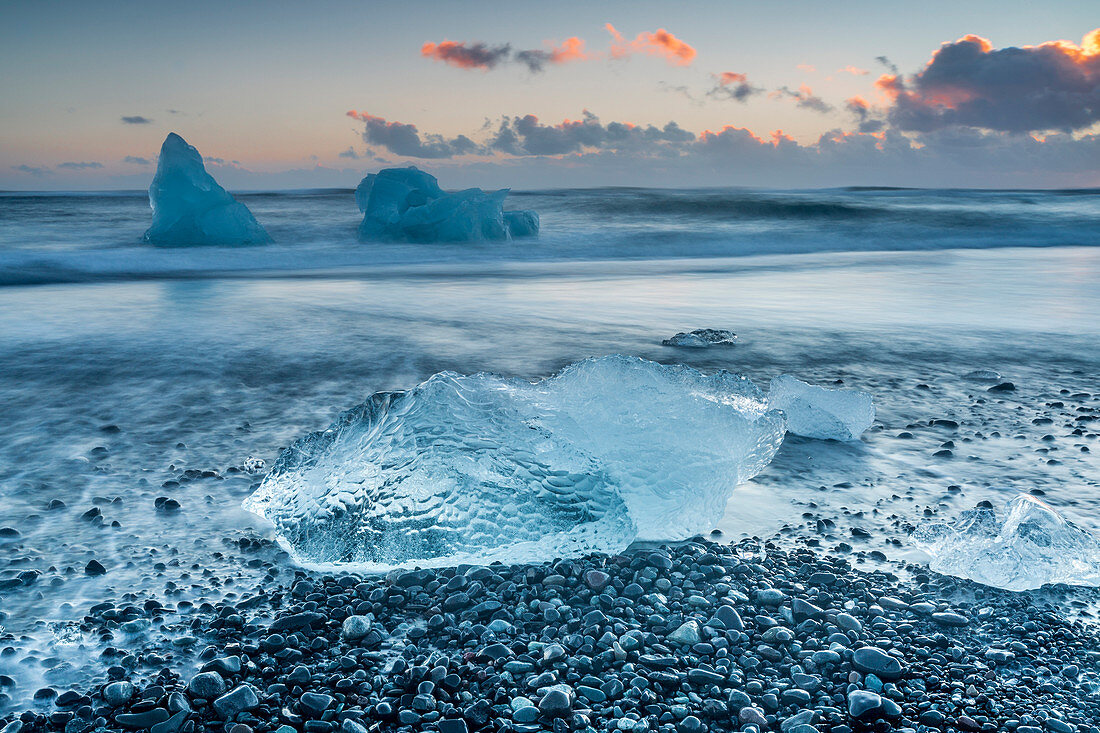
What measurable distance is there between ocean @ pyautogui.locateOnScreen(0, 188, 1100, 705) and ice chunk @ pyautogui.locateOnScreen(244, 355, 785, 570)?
199 mm

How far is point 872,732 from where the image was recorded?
1.62m

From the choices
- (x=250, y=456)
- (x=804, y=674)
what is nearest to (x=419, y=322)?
(x=250, y=456)

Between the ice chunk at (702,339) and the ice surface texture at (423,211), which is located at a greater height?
the ice surface texture at (423,211)

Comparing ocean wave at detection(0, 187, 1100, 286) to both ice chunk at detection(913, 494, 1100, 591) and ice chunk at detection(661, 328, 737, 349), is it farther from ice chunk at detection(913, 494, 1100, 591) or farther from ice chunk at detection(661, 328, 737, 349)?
ice chunk at detection(913, 494, 1100, 591)

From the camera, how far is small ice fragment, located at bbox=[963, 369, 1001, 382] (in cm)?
462

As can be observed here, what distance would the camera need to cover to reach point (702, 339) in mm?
Answer: 5918

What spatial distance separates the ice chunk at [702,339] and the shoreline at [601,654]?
11.8 feet

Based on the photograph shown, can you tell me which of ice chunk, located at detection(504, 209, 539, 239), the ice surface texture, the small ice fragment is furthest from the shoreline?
ice chunk, located at detection(504, 209, 539, 239)

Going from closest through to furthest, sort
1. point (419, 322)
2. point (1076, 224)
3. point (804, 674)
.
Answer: point (804, 674) → point (419, 322) → point (1076, 224)

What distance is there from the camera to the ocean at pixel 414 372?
8.18 feet

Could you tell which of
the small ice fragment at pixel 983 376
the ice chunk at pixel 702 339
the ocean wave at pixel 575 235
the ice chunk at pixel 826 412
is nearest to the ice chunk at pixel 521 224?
the ocean wave at pixel 575 235

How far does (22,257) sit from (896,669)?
1704 centimetres

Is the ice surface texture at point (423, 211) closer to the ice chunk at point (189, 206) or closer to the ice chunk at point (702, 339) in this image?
the ice chunk at point (189, 206)

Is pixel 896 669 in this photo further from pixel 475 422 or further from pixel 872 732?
pixel 475 422
